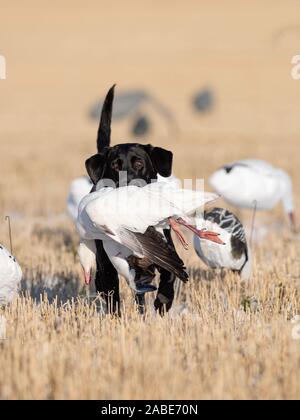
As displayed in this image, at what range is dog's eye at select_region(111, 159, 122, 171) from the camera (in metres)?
4.97

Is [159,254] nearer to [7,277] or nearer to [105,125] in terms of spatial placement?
[7,277]

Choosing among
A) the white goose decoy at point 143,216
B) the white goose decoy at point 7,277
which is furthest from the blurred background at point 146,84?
the white goose decoy at point 7,277

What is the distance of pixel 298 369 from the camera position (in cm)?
387

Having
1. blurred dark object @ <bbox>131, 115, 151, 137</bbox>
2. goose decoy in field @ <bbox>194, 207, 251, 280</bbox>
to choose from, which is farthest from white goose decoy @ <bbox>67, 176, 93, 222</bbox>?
blurred dark object @ <bbox>131, 115, 151, 137</bbox>

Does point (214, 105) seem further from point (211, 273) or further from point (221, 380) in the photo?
point (221, 380)

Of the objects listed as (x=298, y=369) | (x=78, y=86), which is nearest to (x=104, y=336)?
(x=298, y=369)

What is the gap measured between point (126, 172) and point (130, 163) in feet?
0.21

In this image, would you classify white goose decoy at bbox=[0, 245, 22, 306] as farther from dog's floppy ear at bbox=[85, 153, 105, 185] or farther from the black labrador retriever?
dog's floppy ear at bbox=[85, 153, 105, 185]

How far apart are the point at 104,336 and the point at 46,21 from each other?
6158 centimetres

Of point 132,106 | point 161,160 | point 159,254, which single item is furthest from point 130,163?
point 132,106

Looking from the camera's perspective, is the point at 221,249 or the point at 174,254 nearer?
the point at 174,254

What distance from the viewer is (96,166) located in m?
5.07

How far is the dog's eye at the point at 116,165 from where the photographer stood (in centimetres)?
497

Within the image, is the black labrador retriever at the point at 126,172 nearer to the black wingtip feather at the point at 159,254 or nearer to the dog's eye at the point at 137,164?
the dog's eye at the point at 137,164
